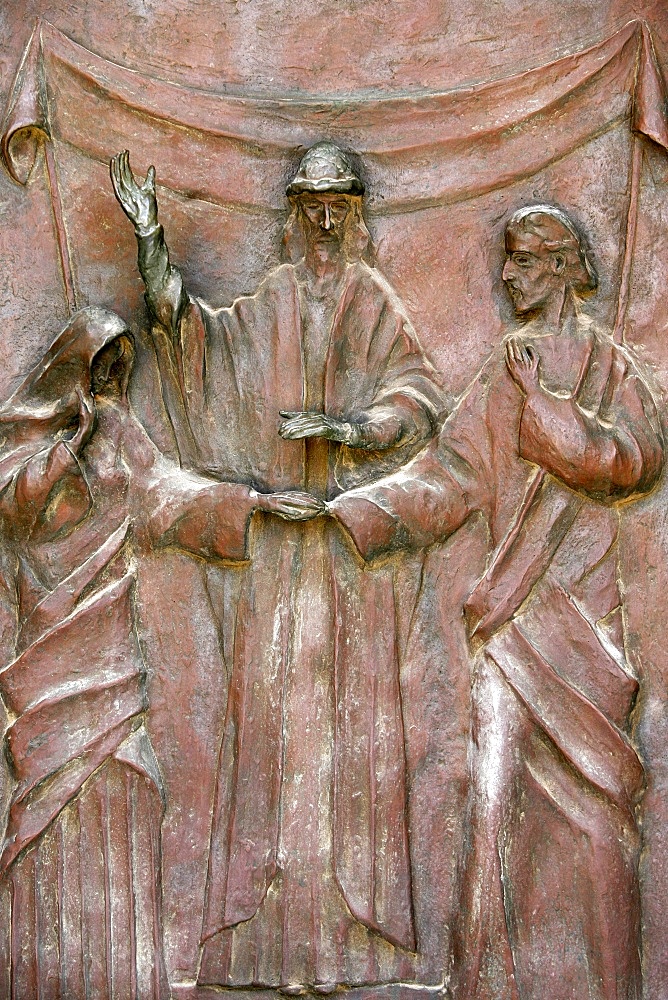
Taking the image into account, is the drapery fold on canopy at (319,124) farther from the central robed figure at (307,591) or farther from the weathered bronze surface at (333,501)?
the central robed figure at (307,591)

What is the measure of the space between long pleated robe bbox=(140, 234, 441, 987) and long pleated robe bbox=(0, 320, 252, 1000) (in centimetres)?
28

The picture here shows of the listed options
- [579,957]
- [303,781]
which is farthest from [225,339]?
[579,957]

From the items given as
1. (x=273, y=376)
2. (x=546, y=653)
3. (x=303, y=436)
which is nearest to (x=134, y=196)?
(x=273, y=376)

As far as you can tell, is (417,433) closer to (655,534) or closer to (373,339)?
(373,339)

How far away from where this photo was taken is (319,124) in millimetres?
8125

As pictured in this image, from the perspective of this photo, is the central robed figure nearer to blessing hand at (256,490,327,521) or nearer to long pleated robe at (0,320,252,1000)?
blessing hand at (256,490,327,521)

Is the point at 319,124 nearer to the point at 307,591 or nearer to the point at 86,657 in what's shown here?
the point at 307,591

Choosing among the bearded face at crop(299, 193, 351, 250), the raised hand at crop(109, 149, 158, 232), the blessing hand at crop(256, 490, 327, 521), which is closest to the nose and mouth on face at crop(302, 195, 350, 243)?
the bearded face at crop(299, 193, 351, 250)

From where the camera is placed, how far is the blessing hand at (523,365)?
7.71 m

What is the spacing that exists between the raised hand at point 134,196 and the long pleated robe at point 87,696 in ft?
1.92

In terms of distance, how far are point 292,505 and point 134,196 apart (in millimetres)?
1609

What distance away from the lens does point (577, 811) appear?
7.52m

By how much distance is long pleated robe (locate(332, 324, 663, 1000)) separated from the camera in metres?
7.45

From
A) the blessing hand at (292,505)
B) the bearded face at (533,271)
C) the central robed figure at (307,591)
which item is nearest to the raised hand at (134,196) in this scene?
the central robed figure at (307,591)
